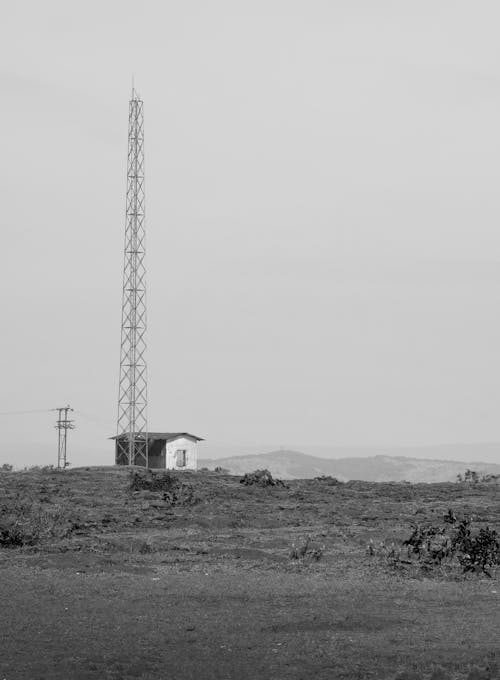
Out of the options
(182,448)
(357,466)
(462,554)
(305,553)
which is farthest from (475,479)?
(357,466)

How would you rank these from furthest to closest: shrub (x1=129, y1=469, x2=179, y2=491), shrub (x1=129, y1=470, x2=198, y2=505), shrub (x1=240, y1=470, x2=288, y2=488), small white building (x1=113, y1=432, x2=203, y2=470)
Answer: small white building (x1=113, y1=432, x2=203, y2=470) → shrub (x1=240, y1=470, x2=288, y2=488) → shrub (x1=129, y1=469, x2=179, y2=491) → shrub (x1=129, y1=470, x2=198, y2=505)

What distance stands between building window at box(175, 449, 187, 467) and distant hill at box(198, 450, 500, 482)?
71510mm

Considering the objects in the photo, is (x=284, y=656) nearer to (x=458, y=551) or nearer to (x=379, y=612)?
(x=379, y=612)

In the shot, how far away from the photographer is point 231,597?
19.9 m

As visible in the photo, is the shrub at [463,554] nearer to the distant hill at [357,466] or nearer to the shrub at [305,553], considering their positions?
the shrub at [305,553]

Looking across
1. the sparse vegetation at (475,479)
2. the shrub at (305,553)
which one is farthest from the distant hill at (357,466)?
the shrub at (305,553)

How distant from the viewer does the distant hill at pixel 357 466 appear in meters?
158

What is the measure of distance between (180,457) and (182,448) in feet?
2.12

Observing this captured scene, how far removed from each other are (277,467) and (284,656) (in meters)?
155

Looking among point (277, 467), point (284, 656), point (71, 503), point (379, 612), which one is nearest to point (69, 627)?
point (284, 656)

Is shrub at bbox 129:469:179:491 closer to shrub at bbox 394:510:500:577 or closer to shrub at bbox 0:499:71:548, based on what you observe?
shrub at bbox 0:499:71:548

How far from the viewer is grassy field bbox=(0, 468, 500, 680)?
48.0 ft

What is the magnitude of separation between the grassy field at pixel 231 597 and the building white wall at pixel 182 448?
36.0m

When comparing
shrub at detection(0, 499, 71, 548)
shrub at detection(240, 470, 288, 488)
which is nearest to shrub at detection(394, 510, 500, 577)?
shrub at detection(0, 499, 71, 548)
